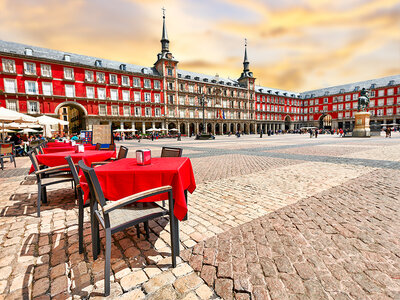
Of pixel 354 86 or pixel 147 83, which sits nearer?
pixel 147 83

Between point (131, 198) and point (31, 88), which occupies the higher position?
point (31, 88)

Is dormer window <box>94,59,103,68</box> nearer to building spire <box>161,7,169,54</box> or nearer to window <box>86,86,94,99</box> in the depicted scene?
window <box>86,86,94,99</box>

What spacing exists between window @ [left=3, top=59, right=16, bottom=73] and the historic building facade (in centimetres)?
10

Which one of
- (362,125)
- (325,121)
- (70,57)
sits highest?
(70,57)

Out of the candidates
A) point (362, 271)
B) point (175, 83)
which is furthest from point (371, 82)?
point (362, 271)

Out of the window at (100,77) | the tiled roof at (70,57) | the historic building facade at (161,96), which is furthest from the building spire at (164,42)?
the window at (100,77)

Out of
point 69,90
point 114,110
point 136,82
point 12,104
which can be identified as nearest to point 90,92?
point 69,90

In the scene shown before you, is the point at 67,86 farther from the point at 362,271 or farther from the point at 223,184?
the point at 362,271

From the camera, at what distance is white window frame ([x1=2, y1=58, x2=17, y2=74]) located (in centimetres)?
2572

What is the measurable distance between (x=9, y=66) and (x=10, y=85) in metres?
2.47

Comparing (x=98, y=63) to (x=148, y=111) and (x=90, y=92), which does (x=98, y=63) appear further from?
(x=148, y=111)

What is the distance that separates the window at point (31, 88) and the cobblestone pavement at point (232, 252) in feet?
107

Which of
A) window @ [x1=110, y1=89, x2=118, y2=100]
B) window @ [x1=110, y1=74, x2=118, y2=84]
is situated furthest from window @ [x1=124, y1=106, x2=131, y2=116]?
window @ [x1=110, y1=74, x2=118, y2=84]

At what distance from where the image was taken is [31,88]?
2769 centimetres
